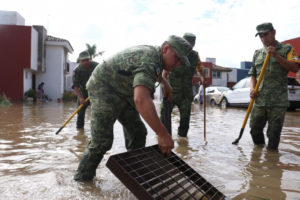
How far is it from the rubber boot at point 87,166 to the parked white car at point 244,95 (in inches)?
448

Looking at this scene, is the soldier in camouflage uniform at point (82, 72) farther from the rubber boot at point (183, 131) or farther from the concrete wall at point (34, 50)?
the concrete wall at point (34, 50)

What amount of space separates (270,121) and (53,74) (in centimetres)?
2337

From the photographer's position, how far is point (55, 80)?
25.1 m

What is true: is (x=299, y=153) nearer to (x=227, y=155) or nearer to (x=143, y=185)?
(x=227, y=155)

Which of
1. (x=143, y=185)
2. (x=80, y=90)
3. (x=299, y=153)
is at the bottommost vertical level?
(x=299, y=153)

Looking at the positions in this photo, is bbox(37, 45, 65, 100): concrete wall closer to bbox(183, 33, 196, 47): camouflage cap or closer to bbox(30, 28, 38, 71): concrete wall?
bbox(30, 28, 38, 71): concrete wall

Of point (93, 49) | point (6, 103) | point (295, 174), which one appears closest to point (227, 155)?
point (295, 174)

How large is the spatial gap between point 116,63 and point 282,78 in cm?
296

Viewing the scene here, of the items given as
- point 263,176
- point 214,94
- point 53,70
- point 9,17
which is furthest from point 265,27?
point 53,70

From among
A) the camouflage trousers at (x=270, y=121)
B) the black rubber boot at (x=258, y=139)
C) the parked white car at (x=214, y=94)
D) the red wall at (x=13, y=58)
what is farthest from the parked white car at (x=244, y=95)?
the red wall at (x=13, y=58)

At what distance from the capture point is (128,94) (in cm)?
261

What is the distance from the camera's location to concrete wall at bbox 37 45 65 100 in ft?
81.7

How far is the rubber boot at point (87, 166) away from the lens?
2689 mm

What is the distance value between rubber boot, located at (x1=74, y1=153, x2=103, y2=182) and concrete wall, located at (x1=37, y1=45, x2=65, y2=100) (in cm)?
2347
